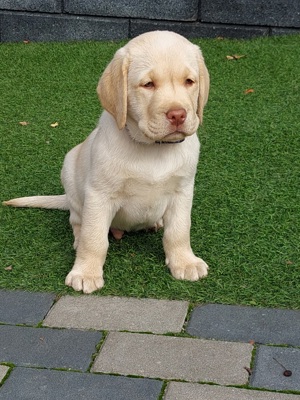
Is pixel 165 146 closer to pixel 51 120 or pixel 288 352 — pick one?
pixel 288 352

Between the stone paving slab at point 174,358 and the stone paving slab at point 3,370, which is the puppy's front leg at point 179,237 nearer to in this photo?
the stone paving slab at point 174,358

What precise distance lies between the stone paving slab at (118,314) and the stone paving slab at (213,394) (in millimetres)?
477

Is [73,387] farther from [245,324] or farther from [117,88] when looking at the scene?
[117,88]

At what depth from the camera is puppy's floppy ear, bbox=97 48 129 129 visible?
12.4ft

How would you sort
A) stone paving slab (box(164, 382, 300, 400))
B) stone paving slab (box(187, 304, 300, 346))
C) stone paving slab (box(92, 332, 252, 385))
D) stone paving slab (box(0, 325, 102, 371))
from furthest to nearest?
1. stone paving slab (box(187, 304, 300, 346))
2. stone paving slab (box(0, 325, 102, 371))
3. stone paving slab (box(92, 332, 252, 385))
4. stone paving slab (box(164, 382, 300, 400))

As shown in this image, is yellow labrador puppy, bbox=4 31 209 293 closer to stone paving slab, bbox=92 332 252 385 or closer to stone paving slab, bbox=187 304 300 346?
stone paving slab, bbox=187 304 300 346

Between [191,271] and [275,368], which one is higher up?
[275,368]

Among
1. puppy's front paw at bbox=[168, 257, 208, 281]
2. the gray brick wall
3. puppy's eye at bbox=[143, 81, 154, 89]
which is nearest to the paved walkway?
puppy's front paw at bbox=[168, 257, 208, 281]

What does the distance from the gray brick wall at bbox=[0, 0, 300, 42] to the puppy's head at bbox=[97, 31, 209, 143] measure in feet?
16.5

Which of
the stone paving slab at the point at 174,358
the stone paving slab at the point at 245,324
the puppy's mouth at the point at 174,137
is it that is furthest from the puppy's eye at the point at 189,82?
the stone paving slab at the point at 174,358

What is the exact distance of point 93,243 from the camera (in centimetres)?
405

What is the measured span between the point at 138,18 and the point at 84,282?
215 inches

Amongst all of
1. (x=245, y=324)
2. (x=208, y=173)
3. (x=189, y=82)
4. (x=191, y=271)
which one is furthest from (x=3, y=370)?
(x=208, y=173)

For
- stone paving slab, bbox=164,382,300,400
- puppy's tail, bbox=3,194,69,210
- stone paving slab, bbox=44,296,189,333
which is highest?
stone paving slab, bbox=164,382,300,400
